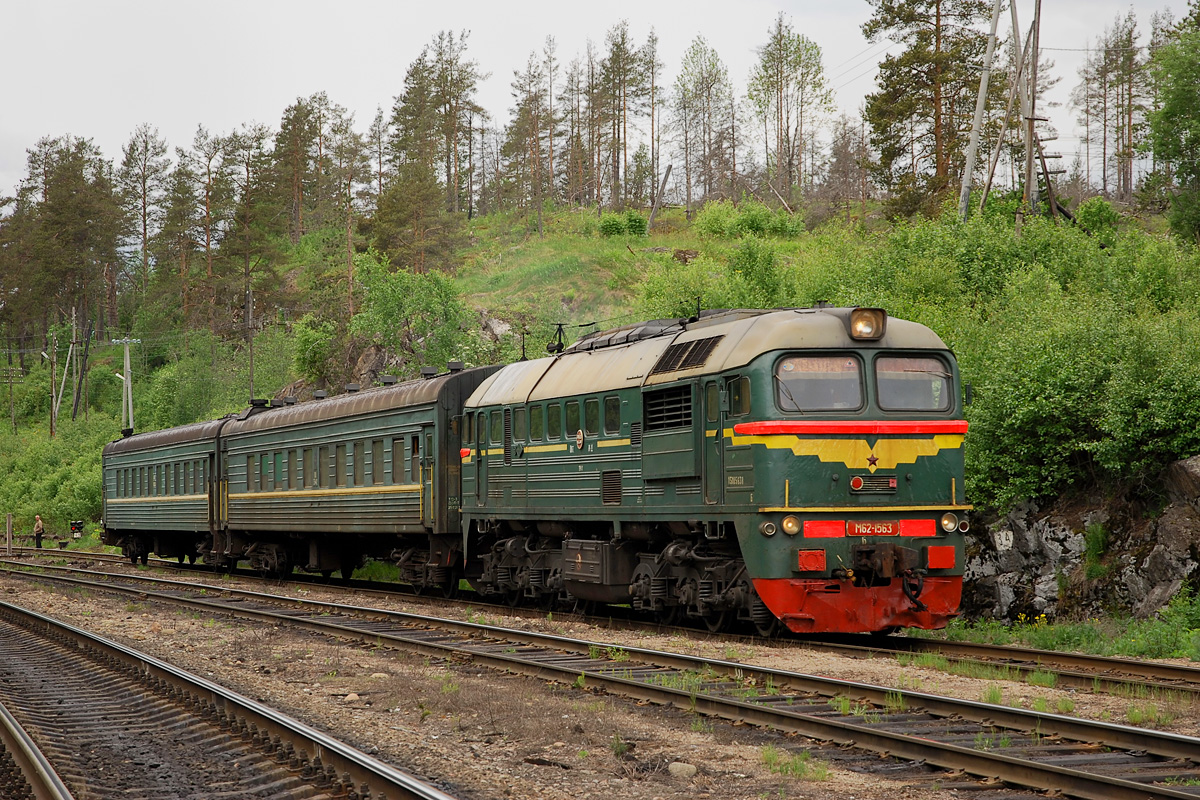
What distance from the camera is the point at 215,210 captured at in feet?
233

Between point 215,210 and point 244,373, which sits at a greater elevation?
point 215,210

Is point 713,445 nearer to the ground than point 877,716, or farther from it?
farther from it

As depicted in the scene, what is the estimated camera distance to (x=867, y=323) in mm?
12281

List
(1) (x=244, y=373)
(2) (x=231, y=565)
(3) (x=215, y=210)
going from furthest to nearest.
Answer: (3) (x=215, y=210) → (1) (x=244, y=373) → (2) (x=231, y=565)

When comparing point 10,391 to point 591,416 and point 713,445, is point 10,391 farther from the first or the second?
point 713,445

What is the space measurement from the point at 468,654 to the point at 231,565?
19334 mm

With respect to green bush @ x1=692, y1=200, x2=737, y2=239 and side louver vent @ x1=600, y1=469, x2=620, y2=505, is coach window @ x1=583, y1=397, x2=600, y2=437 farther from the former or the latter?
green bush @ x1=692, y1=200, x2=737, y2=239

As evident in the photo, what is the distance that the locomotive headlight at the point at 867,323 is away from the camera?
40.1ft

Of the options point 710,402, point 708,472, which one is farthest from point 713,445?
point 710,402

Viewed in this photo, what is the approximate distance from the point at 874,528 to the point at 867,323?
2.20 m

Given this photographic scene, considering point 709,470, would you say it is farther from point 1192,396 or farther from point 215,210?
point 215,210

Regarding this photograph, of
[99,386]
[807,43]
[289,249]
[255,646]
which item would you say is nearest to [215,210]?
[289,249]

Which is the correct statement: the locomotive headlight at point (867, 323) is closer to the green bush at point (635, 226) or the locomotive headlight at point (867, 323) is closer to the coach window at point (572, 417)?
the coach window at point (572, 417)

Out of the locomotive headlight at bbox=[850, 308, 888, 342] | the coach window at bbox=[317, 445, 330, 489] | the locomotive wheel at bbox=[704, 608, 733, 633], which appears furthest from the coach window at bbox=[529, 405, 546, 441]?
the coach window at bbox=[317, 445, 330, 489]
